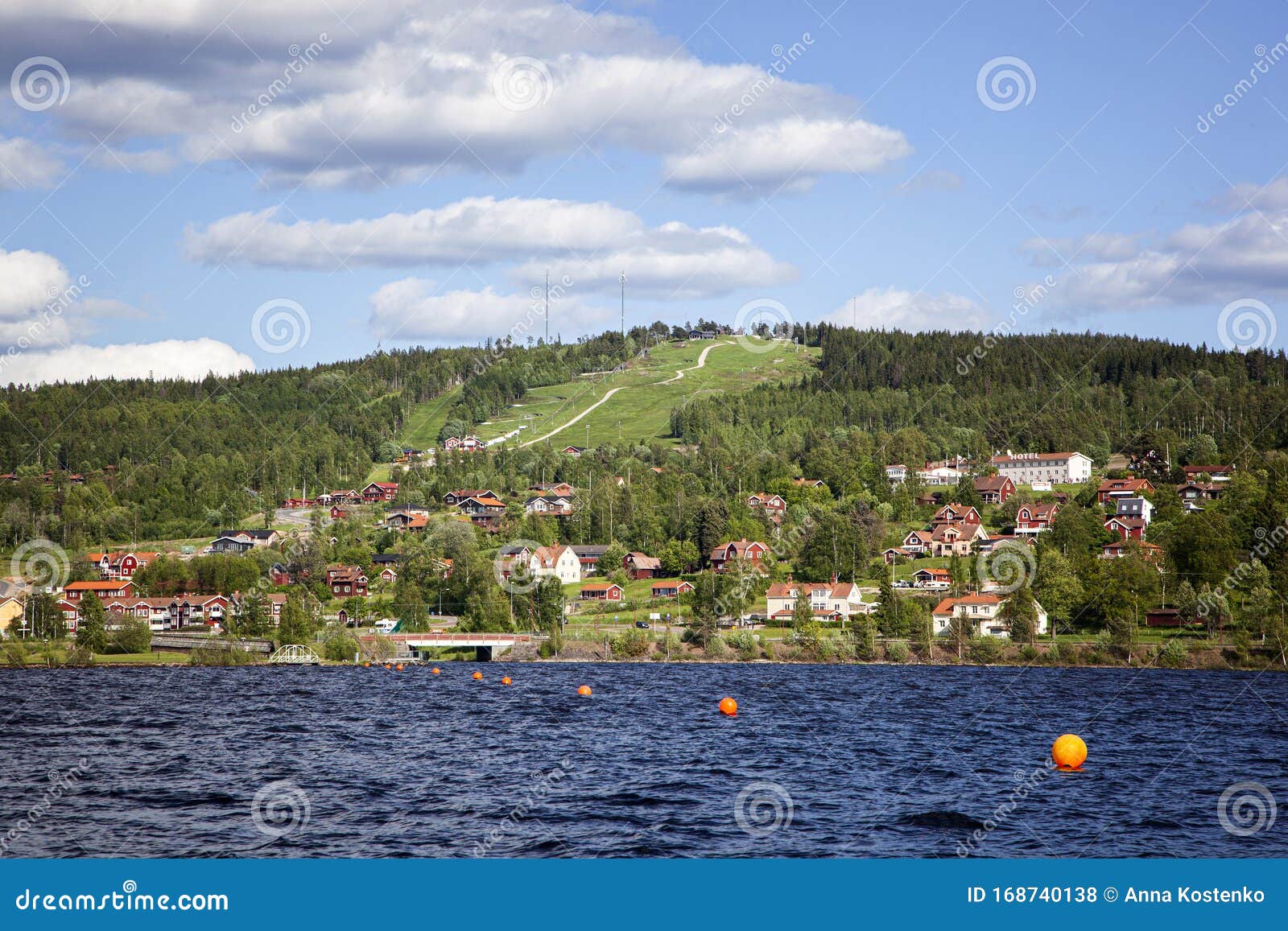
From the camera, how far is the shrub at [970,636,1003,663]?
9662 centimetres

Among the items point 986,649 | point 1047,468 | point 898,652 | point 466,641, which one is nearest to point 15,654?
point 466,641

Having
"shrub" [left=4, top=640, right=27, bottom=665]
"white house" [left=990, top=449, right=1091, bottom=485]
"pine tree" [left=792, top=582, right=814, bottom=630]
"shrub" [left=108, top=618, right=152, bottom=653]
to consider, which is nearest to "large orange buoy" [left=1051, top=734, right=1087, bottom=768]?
"pine tree" [left=792, top=582, right=814, bottom=630]

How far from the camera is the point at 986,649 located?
97.2m

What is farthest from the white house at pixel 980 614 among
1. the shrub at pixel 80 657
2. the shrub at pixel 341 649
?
the shrub at pixel 80 657

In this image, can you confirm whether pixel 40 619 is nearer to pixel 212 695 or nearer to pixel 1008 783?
pixel 212 695

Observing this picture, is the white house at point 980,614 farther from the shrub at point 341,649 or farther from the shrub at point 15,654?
the shrub at point 15,654

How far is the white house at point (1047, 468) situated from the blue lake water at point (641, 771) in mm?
108321

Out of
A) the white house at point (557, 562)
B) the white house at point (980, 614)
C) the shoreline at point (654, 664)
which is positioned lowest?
the shoreline at point (654, 664)

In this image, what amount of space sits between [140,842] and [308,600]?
95.7 meters

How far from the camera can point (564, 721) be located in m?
57.3

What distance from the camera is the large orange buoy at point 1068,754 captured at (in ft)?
143

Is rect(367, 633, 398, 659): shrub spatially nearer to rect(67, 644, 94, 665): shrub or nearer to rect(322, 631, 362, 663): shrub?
rect(322, 631, 362, 663): shrub

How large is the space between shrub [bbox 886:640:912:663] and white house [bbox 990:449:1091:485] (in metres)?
89.5

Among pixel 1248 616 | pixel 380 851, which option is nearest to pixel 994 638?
pixel 1248 616
